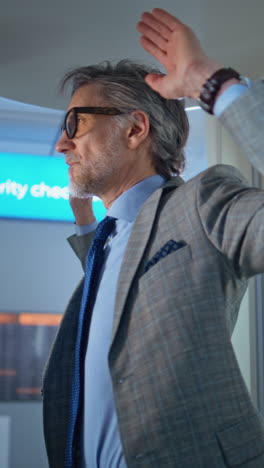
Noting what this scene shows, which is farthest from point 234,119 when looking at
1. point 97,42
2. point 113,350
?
point 97,42

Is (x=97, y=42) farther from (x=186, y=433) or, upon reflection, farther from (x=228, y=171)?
(x=186, y=433)

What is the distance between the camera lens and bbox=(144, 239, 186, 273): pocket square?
1.27m

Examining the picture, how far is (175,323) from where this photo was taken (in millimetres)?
1206

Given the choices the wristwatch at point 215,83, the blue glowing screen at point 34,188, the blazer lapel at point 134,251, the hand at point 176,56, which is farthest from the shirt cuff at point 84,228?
the blue glowing screen at point 34,188

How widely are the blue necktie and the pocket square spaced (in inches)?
9.4

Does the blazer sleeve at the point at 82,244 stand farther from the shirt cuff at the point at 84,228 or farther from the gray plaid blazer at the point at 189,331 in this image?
the gray plaid blazer at the point at 189,331

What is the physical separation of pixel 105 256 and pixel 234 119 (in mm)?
644

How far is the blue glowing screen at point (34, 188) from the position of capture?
4406mm

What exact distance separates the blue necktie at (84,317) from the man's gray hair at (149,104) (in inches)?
9.7

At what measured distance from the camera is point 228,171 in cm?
133

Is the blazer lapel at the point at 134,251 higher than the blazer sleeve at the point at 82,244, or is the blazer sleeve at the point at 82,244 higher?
the blazer sleeve at the point at 82,244

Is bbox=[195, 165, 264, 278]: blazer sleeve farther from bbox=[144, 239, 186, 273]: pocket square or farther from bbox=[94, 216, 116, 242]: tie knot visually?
bbox=[94, 216, 116, 242]: tie knot

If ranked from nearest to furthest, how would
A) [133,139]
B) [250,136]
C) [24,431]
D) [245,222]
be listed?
1. [250,136]
2. [245,222]
3. [133,139]
4. [24,431]

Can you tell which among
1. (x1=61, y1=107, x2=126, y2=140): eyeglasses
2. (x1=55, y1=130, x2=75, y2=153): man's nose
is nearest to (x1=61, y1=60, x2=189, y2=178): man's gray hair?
(x1=61, y1=107, x2=126, y2=140): eyeglasses
